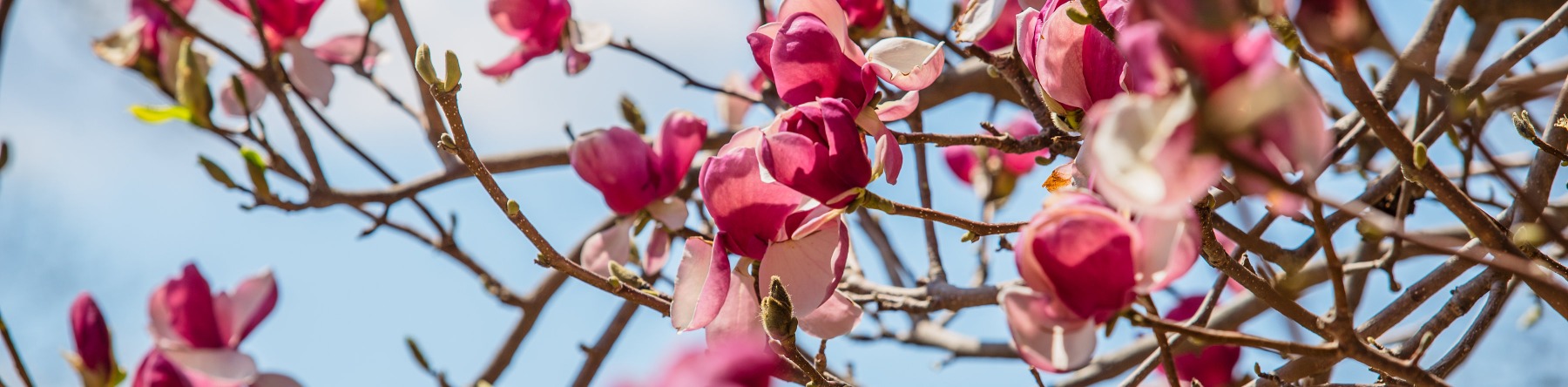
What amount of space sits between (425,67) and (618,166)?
0.38 meters

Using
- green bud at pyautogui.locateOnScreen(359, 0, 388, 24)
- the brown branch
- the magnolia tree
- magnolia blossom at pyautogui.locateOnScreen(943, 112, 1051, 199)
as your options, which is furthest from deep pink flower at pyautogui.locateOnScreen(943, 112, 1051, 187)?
green bud at pyautogui.locateOnScreen(359, 0, 388, 24)

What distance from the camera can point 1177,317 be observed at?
1.28m

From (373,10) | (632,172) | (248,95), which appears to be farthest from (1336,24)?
(248,95)

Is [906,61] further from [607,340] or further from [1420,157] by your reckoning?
[607,340]

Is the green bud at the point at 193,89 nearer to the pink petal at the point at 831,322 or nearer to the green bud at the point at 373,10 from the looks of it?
the green bud at the point at 373,10

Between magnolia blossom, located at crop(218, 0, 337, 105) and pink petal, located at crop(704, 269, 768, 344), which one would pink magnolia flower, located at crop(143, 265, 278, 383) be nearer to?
magnolia blossom, located at crop(218, 0, 337, 105)

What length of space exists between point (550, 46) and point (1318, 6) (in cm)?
104

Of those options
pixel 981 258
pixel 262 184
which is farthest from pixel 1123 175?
pixel 981 258

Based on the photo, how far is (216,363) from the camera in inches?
40.7

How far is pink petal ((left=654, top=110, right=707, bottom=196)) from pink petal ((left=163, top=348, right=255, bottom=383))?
402mm

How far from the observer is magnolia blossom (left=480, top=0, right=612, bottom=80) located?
135 cm

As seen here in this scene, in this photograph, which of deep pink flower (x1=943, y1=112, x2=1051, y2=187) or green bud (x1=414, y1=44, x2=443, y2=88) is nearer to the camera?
green bud (x1=414, y1=44, x2=443, y2=88)

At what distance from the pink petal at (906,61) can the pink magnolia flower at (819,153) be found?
73mm

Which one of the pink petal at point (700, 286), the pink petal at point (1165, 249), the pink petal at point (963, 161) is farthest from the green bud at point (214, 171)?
the pink petal at point (963, 161)
